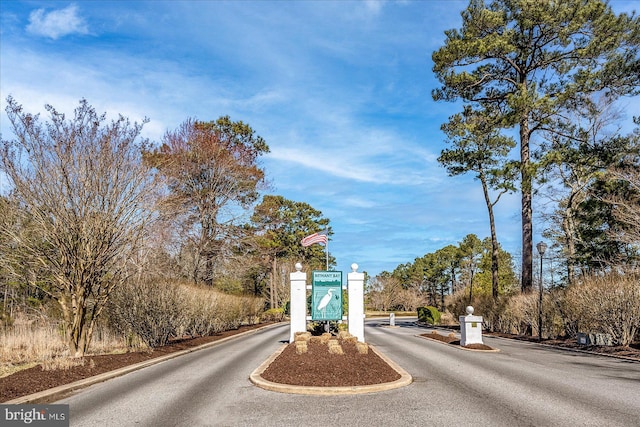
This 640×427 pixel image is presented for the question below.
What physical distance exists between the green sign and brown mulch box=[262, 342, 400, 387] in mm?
7343

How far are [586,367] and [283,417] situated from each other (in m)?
9.33

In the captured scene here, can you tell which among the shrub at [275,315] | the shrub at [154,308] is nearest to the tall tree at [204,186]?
the shrub at [154,308]

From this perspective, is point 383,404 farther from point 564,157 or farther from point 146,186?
point 564,157

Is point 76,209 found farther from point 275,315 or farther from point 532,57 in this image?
point 275,315

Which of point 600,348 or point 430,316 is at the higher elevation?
point 600,348

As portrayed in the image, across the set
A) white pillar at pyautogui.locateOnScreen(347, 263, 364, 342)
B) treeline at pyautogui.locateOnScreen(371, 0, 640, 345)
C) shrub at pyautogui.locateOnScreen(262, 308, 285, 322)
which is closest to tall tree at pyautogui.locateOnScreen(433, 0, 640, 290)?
treeline at pyautogui.locateOnScreen(371, 0, 640, 345)

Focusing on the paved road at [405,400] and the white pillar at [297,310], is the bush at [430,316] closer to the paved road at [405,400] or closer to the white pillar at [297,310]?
the white pillar at [297,310]

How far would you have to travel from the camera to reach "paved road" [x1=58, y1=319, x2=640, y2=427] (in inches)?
282

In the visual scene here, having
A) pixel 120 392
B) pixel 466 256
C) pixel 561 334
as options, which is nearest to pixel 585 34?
pixel 561 334

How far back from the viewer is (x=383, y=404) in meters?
8.14
